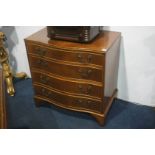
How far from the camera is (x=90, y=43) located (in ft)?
5.16

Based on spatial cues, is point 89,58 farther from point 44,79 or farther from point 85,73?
point 44,79

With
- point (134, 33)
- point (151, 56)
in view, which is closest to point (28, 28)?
point (134, 33)

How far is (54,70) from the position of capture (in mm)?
1722

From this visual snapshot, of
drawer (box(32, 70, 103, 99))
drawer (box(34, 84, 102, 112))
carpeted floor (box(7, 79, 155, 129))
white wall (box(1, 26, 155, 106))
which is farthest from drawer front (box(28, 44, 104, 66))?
carpeted floor (box(7, 79, 155, 129))

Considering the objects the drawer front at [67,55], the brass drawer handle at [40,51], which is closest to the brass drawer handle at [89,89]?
the drawer front at [67,55]

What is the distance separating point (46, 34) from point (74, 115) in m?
0.81

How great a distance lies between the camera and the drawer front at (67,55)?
1501mm

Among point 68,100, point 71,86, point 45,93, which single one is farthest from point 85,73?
point 45,93

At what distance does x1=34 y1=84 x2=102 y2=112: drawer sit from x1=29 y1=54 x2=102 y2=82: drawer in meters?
0.21

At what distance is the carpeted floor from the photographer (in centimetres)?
185

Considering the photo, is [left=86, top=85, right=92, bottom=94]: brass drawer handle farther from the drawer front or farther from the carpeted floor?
the carpeted floor

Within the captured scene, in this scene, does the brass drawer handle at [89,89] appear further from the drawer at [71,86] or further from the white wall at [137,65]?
the white wall at [137,65]

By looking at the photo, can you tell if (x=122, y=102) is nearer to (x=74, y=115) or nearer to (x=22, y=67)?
(x=74, y=115)

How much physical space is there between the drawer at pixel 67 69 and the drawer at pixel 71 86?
6 cm
